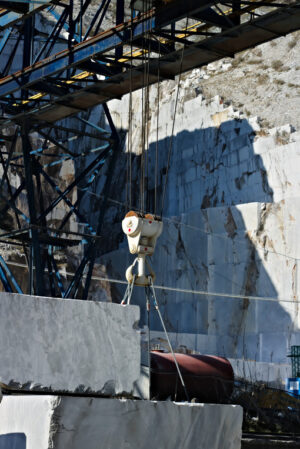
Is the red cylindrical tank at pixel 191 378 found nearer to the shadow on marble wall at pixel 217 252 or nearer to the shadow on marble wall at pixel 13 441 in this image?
the shadow on marble wall at pixel 13 441

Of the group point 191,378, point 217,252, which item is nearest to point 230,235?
point 217,252

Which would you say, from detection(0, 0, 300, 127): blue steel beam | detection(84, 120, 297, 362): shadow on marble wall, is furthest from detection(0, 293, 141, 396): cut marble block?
detection(84, 120, 297, 362): shadow on marble wall

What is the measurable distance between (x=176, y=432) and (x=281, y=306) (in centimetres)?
2520

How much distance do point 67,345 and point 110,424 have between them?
57 centimetres

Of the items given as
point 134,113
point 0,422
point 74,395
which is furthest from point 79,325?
point 134,113

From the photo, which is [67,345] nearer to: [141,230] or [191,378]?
[141,230]

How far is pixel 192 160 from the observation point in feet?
120

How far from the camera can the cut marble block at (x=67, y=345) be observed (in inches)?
195

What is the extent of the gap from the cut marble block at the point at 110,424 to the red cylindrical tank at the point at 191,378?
3986 millimetres

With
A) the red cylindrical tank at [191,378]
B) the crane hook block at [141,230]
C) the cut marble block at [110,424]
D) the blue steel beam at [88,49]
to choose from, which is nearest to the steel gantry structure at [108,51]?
the blue steel beam at [88,49]

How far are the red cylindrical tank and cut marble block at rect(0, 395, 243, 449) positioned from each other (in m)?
3.99

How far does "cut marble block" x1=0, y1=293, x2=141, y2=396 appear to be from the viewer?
195 inches

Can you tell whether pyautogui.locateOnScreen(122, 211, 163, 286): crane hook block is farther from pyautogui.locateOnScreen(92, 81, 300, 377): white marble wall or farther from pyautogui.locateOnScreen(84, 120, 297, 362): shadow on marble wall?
pyautogui.locateOnScreen(84, 120, 297, 362): shadow on marble wall

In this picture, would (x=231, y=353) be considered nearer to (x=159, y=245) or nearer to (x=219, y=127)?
(x=159, y=245)
